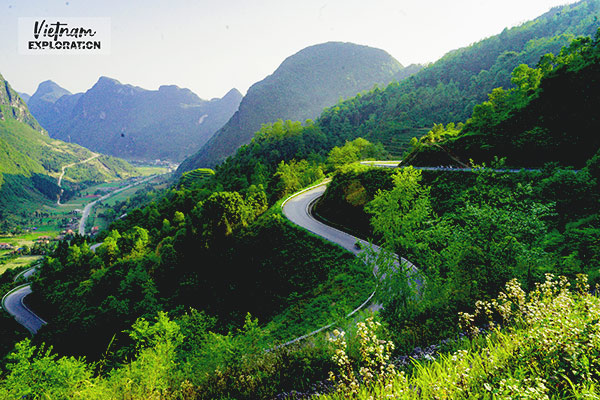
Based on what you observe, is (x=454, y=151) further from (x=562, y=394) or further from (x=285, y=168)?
(x=285, y=168)

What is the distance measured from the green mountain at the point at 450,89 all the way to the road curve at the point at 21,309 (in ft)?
368

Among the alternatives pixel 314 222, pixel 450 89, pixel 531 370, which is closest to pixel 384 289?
pixel 531 370

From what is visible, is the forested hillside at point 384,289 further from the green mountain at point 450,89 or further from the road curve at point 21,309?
the green mountain at point 450,89

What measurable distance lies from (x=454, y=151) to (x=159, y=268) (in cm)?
4675

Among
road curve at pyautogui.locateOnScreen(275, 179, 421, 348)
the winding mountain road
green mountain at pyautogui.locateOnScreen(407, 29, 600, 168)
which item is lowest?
the winding mountain road

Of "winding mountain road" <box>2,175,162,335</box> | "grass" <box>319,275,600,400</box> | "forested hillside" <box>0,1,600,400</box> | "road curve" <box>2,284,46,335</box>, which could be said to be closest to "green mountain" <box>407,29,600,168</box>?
"forested hillside" <box>0,1,600,400</box>

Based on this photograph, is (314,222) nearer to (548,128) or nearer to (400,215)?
(400,215)

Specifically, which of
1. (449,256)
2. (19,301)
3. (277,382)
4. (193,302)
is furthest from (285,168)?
(19,301)

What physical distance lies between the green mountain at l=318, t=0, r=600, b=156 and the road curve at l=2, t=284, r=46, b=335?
368 feet

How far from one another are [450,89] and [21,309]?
614ft

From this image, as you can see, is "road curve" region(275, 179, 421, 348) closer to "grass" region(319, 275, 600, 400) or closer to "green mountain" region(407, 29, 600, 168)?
"grass" region(319, 275, 600, 400)

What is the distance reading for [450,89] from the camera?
452 feet

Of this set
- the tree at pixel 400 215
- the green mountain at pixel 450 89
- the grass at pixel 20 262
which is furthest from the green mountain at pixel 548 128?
the grass at pixel 20 262

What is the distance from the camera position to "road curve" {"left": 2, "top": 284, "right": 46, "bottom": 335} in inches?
2330
